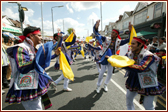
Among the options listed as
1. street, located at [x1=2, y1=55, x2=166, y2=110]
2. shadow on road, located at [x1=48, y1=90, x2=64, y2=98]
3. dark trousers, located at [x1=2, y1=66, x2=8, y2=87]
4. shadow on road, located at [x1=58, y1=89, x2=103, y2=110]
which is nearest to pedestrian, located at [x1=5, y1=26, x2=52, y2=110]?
shadow on road, located at [x1=58, y1=89, x2=103, y2=110]

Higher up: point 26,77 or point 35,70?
point 35,70

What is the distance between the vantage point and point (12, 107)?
2580mm

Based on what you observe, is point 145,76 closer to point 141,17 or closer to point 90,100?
point 90,100

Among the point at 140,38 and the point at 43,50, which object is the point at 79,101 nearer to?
the point at 43,50

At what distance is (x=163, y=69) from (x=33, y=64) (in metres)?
5.55

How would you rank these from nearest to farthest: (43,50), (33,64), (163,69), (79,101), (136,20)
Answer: (33,64), (43,50), (79,101), (163,69), (136,20)

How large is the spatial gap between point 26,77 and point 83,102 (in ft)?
6.34

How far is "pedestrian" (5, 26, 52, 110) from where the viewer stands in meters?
1.39

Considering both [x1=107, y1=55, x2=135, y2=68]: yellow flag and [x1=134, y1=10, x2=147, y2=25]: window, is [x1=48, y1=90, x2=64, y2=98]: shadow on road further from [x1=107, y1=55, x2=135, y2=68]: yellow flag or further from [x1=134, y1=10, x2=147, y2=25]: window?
[x1=134, y1=10, x2=147, y2=25]: window

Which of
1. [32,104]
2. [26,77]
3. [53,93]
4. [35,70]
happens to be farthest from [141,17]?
[32,104]

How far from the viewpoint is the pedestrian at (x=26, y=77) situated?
1.39 meters

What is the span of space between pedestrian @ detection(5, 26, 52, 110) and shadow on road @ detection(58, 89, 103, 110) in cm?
117

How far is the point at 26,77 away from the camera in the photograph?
1.52 m

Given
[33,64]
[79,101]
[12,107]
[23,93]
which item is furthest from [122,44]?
[12,107]
